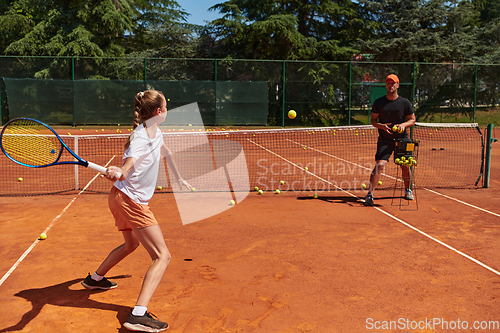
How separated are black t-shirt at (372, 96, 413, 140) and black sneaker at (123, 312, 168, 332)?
15.5 ft

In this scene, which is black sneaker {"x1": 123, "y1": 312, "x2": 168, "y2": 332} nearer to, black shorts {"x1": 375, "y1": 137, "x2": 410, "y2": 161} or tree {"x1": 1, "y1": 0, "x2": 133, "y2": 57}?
black shorts {"x1": 375, "y1": 137, "x2": 410, "y2": 161}

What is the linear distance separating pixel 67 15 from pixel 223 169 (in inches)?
735

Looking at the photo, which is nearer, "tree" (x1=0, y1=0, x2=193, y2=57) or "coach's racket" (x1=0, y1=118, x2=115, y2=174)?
"coach's racket" (x1=0, y1=118, x2=115, y2=174)

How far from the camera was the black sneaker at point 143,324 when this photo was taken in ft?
9.68

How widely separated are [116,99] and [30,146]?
51.4 feet

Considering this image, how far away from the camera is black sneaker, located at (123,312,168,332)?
9.68 feet

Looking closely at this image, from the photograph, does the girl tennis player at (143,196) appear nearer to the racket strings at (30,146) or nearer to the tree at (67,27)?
the racket strings at (30,146)

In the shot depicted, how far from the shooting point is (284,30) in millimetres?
23672

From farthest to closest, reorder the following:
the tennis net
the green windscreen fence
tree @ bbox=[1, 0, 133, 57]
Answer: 1. tree @ bbox=[1, 0, 133, 57]
2. the green windscreen fence
3. the tennis net

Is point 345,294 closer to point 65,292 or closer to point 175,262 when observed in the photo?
point 175,262

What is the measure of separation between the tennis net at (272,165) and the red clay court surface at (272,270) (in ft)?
5.27

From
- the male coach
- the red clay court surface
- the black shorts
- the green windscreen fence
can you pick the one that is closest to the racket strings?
the red clay court surface

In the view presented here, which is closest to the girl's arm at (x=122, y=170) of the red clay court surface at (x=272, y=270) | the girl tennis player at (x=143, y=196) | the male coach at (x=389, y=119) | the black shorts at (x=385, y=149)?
the girl tennis player at (x=143, y=196)

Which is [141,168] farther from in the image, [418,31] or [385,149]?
[418,31]
